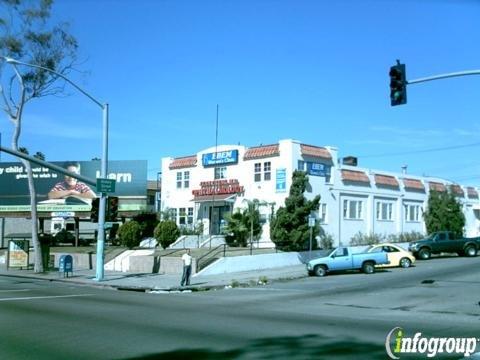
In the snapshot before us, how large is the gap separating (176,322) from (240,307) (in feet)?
14.1

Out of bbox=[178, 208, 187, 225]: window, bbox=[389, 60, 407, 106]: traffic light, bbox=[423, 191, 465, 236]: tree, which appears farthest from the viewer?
bbox=[423, 191, 465, 236]: tree

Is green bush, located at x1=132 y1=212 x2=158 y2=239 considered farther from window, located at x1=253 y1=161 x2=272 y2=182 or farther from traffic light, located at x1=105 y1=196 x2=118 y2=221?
traffic light, located at x1=105 y1=196 x2=118 y2=221

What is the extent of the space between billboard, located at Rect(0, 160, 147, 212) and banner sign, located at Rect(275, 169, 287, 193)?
2201 cm

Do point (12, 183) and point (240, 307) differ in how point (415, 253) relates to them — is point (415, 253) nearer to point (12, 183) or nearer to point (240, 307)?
point (240, 307)

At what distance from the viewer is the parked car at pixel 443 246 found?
3853cm

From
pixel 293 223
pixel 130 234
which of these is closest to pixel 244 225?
pixel 293 223

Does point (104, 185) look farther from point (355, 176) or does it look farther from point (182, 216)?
point (355, 176)

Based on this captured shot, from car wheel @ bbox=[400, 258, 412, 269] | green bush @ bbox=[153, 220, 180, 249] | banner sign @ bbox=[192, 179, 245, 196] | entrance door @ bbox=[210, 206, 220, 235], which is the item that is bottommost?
car wheel @ bbox=[400, 258, 412, 269]

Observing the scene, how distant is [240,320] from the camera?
14383 millimetres

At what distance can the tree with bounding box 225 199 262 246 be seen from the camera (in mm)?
39531

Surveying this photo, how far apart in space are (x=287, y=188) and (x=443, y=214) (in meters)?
17.3

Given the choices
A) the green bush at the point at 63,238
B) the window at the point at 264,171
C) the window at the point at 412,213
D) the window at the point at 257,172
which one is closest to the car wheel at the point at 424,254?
the window at the point at 412,213

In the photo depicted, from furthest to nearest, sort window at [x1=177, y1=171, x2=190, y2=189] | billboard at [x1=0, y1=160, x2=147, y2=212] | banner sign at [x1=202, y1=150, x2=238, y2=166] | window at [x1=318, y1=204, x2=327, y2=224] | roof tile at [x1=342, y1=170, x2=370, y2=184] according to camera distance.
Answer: billboard at [x1=0, y1=160, x2=147, y2=212]
window at [x1=177, y1=171, x2=190, y2=189]
banner sign at [x1=202, y1=150, x2=238, y2=166]
roof tile at [x1=342, y1=170, x2=370, y2=184]
window at [x1=318, y1=204, x2=327, y2=224]

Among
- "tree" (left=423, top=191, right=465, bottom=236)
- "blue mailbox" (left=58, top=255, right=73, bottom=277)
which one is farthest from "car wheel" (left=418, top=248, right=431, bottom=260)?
"blue mailbox" (left=58, top=255, right=73, bottom=277)
